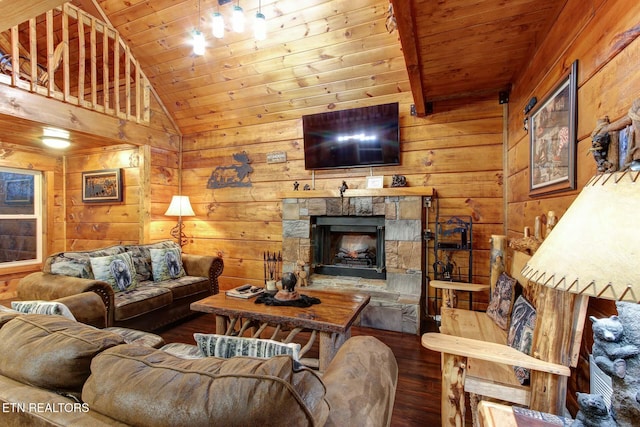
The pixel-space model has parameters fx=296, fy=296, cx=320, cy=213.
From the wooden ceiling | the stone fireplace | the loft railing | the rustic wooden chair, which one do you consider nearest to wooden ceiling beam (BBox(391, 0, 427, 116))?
the wooden ceiling

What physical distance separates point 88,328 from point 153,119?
408cm

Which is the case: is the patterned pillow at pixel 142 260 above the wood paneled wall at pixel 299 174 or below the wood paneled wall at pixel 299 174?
below

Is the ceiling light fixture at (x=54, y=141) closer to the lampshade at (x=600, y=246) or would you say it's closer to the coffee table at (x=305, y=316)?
the coffee table at (x=305, y=316)

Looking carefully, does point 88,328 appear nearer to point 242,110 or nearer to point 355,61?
point 355,61

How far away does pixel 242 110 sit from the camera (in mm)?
4121

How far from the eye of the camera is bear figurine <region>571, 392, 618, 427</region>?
763mm

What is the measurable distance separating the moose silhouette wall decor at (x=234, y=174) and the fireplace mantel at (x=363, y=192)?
77 centimetres

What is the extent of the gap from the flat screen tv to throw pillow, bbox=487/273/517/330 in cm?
171

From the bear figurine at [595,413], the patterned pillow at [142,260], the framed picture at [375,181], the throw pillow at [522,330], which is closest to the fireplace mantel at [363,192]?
the framed picture at [375,181]

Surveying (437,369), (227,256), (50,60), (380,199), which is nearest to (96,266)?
(227,256)

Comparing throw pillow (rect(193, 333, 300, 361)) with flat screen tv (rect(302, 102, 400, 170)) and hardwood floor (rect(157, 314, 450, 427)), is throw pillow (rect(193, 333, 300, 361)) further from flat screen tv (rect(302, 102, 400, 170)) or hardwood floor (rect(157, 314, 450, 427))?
flat screen tv (rect(302, 102, 400, 170))

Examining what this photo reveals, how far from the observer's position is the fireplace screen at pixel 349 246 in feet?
11.4

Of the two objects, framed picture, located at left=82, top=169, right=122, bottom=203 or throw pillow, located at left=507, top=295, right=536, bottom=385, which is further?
framed picture, located at left=82, top=169, right=122, bottom=203

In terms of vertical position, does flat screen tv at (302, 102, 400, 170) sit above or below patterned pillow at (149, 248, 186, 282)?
above
